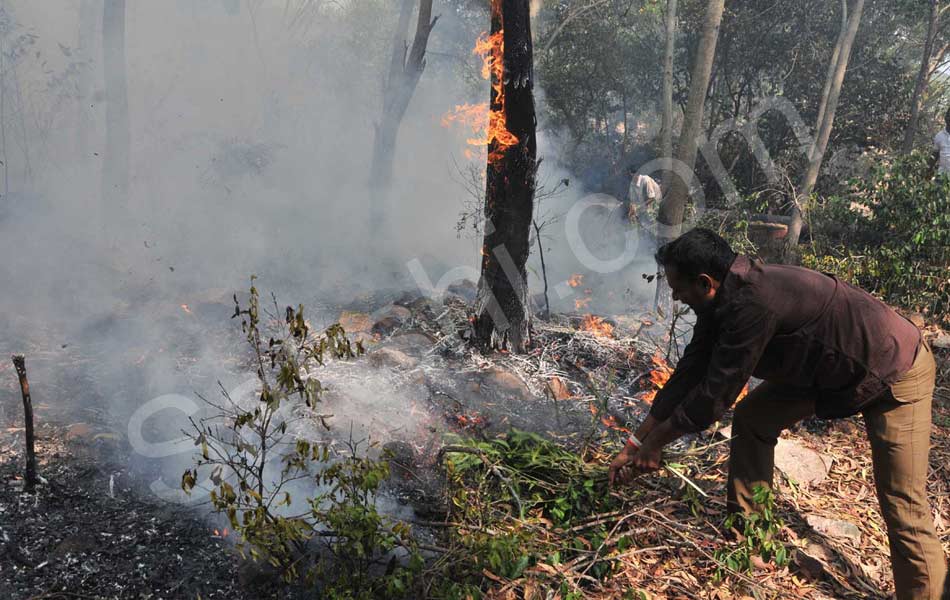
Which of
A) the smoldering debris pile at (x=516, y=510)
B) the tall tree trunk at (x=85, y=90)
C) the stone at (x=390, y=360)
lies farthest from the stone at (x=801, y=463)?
the tall tree trunk at (x=85, y=90)

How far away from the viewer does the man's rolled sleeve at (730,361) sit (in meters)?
2.37

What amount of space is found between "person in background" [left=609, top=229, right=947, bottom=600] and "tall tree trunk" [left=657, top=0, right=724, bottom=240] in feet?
17.3

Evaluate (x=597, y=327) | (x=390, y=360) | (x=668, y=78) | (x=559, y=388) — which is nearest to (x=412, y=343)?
(x=390, y=360)

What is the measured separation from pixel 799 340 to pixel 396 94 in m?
10.0

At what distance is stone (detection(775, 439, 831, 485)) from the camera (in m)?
3.68

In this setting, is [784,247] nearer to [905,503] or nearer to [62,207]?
[905,503]

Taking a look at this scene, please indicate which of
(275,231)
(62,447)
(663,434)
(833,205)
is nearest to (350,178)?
(275,231)

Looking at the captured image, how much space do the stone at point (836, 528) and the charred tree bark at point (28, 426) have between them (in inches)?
169

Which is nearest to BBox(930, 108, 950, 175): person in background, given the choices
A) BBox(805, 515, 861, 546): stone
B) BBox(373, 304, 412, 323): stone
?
BBox(805, 515, 861, 546): stone

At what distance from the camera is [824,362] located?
2.52 metres

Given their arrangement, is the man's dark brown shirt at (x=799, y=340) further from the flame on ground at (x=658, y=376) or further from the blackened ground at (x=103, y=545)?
the blackened ground at (x=103, y=545)

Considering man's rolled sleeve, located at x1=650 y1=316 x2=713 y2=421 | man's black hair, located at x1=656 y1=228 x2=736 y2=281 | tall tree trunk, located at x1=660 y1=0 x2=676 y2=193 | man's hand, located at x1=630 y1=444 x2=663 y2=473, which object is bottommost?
man's hand, located at x1=630 y1=444 x2=663 y2=473

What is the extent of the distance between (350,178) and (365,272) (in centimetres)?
503

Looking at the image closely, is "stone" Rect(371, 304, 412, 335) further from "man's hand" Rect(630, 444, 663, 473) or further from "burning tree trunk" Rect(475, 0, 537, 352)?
"man's hand" Rect(630, 444, 663, 473)
